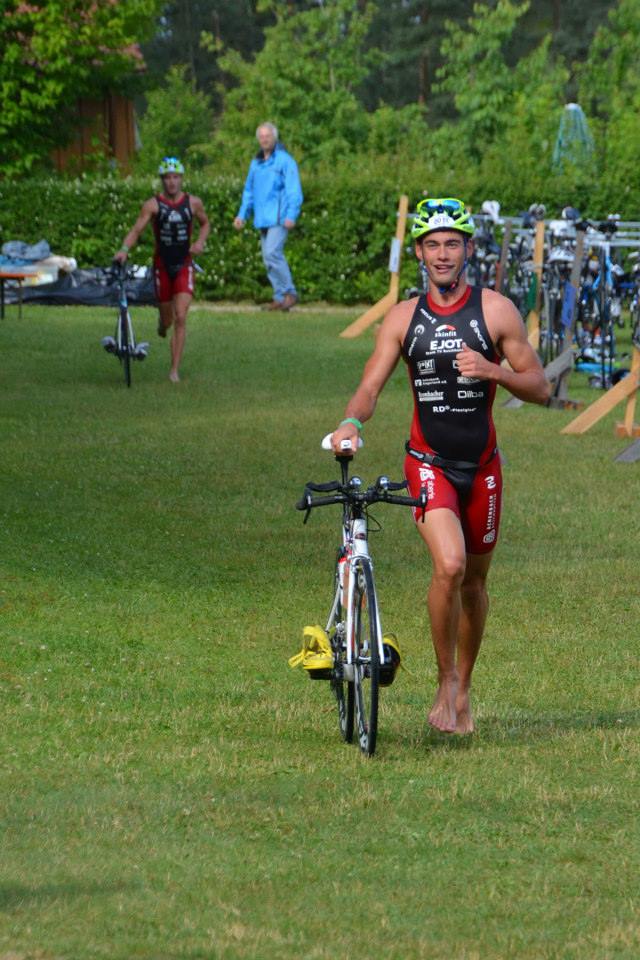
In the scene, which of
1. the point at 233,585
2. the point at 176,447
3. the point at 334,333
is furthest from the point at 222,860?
the point at 334,333

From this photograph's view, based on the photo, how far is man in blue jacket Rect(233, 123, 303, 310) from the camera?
2698cm

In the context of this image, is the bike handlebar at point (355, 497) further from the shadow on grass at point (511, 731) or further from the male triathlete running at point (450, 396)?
the shadow on grass at point (511, 731)

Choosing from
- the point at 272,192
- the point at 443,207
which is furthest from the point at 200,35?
the point at 443,207

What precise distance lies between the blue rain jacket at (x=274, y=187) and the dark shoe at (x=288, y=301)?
2121 millimetres

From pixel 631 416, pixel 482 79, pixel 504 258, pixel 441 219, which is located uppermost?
pixel 441 219

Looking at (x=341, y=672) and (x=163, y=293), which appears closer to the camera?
(x=341, y=672)

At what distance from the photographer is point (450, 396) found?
24.6 ft

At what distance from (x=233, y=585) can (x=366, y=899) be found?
5.50 m

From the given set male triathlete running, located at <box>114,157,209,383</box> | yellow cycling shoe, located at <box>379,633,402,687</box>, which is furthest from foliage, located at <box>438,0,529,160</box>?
yellow cycling shoe, located at <box>379,633,402,687</box>

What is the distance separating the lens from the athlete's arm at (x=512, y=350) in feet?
24.2

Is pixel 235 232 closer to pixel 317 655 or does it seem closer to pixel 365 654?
pixel 317 655

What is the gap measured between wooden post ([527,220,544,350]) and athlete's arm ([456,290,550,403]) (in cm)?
1312

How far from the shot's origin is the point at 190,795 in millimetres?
6766

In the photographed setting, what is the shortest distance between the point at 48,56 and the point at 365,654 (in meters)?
32.8
